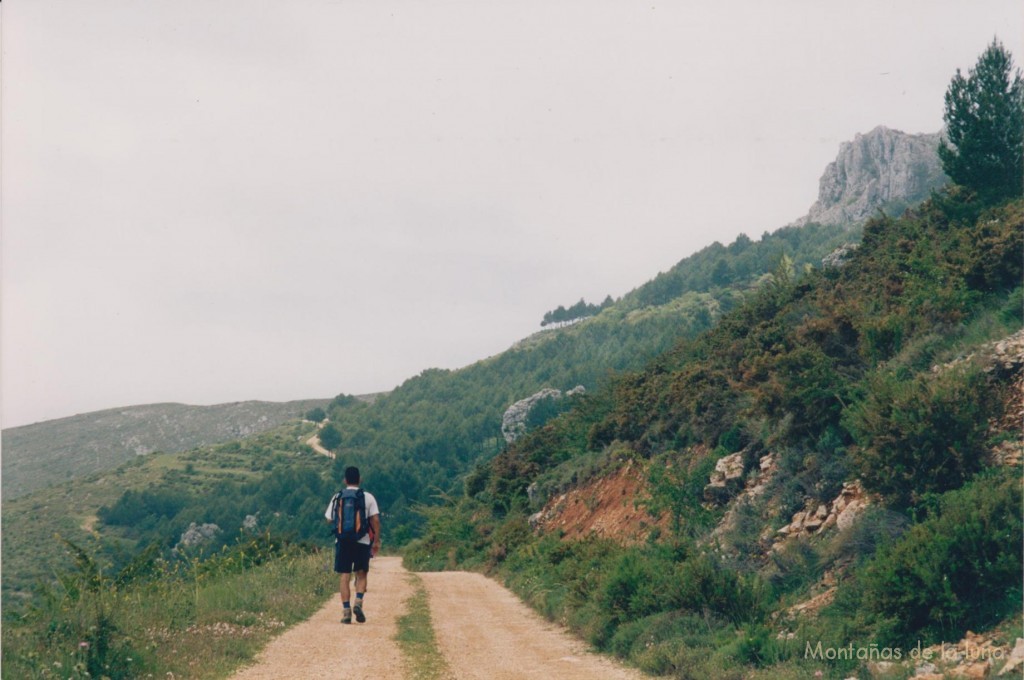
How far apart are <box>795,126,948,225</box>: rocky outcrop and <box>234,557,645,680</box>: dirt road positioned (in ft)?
352

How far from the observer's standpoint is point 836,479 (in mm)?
13516

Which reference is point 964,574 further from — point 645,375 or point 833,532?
point 645,375

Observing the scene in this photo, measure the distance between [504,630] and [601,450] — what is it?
58.9 feet

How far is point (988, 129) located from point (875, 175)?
115 metres

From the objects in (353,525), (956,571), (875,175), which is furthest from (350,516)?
(875,175)

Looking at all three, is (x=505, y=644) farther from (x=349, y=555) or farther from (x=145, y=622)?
(x=145, y=622)

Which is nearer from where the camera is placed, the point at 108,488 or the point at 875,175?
the point at 108,488

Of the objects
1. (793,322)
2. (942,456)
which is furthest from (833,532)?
(793,322)

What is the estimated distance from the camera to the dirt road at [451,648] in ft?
30.1

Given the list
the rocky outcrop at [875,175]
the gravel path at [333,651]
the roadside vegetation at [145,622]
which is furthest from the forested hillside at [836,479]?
the rocky outcrop at [875,175]

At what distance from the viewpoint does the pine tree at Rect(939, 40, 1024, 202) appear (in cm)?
2419

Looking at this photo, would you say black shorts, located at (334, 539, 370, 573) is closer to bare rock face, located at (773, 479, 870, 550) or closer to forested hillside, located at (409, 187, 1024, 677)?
forested hillside, located at (409, 187, 1024, 677)

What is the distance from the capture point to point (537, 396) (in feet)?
261

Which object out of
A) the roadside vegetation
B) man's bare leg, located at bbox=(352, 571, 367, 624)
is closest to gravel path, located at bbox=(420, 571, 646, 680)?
man's bare leg, located at bbox=(352, 571, 367, 624)
